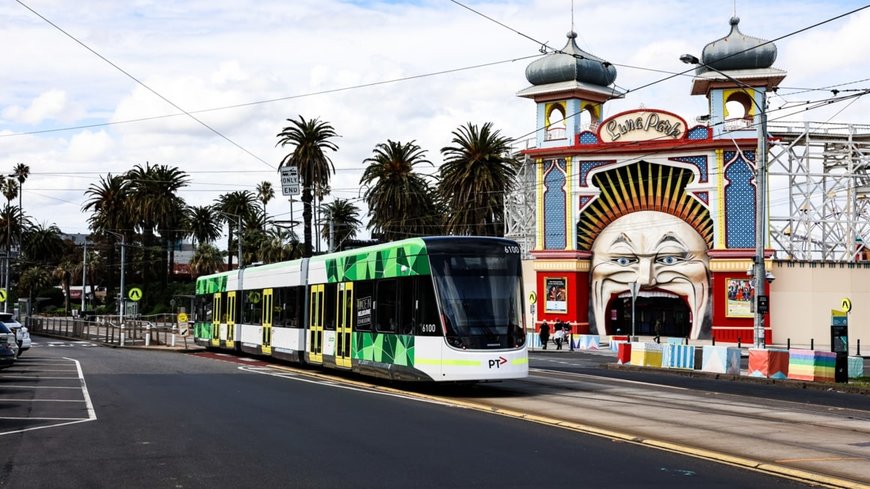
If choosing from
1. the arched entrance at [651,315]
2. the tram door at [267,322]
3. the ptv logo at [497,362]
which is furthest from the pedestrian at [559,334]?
the ptv logo at [497,362]

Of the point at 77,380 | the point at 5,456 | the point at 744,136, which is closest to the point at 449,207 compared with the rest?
the point at 744,136

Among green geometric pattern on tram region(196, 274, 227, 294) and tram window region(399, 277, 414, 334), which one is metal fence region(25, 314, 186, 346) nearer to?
green geometric pattern on tram region(196, 274, 227, 294)

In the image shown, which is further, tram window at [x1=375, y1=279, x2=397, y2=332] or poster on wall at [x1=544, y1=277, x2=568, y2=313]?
poster on wall at [x1=544, y1=277, x2=568, y2=313]

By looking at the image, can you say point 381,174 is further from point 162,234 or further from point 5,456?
point 5,456

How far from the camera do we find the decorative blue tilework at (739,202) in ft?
184

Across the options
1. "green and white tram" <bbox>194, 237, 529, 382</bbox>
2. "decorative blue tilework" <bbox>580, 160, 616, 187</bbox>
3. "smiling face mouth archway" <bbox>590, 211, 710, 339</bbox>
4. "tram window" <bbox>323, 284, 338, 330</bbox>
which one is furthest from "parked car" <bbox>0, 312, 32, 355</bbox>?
"smiling face mouth archway" <bbox>590, 211, 710, 339</bbox>

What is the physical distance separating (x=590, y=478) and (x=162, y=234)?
87327 millimetres

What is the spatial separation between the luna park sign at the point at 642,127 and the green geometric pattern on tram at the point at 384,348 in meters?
36.9

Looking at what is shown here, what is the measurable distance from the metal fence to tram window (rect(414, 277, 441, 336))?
3032 cm

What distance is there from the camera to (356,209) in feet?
313

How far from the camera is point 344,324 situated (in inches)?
1027

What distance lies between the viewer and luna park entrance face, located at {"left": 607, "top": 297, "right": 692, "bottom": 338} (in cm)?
5947

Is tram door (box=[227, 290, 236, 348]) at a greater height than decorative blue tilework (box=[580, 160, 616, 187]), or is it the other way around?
decorative blue tilework (box=[580, 160, 616, 187])

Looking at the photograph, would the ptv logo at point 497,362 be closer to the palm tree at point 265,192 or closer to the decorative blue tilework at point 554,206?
the decorative blue tilework at point 554,206
